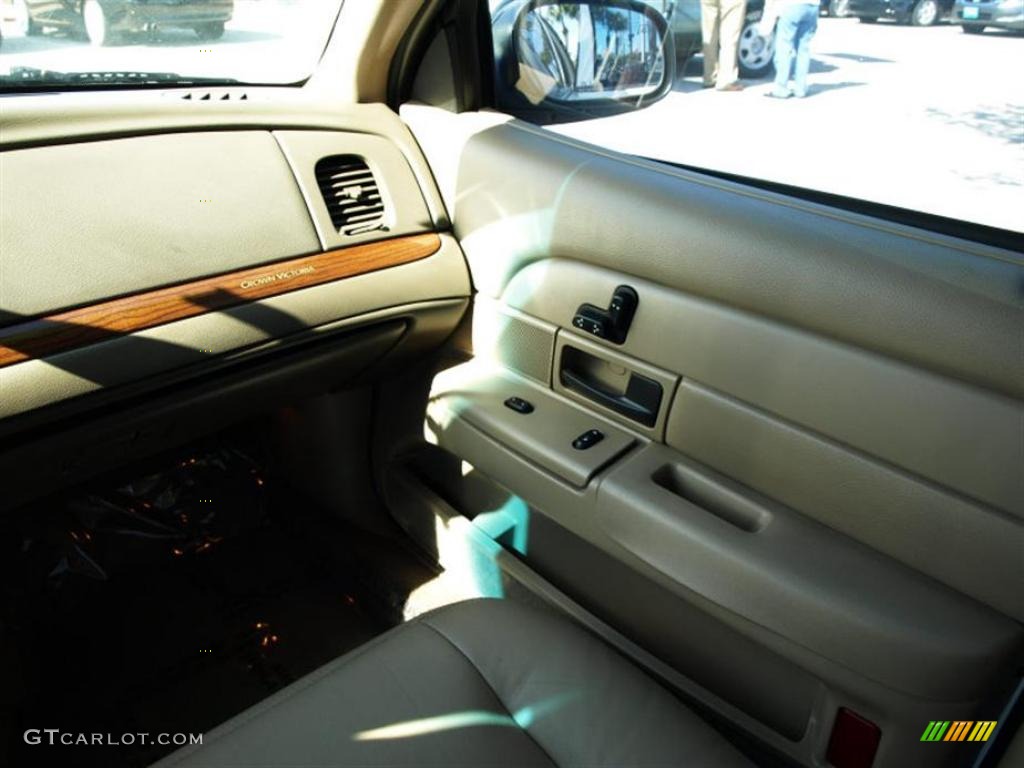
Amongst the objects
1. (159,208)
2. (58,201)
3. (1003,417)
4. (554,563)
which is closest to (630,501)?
(554,563)

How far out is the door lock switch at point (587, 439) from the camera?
173 centimetres

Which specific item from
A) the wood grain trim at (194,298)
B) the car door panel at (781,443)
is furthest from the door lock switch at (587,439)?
the wood grain trim at (194,298)

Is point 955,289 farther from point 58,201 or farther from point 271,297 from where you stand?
point 58,201

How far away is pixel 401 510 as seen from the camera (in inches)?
94.0

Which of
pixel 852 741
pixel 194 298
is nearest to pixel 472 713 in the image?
pixel 852 741

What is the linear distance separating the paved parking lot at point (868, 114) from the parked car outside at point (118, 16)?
3 centimetres

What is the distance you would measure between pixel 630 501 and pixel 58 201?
49.8 inches

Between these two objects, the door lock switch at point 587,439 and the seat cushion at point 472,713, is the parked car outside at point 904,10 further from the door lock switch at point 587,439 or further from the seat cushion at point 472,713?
the seat cushion at point 472,713

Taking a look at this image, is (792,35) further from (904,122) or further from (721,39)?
(904,122)

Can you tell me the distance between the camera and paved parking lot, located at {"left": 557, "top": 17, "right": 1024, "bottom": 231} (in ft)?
4.79

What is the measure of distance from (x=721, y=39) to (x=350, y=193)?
95 cm

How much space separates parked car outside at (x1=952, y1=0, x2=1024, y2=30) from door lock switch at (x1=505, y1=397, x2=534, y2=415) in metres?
1.13
